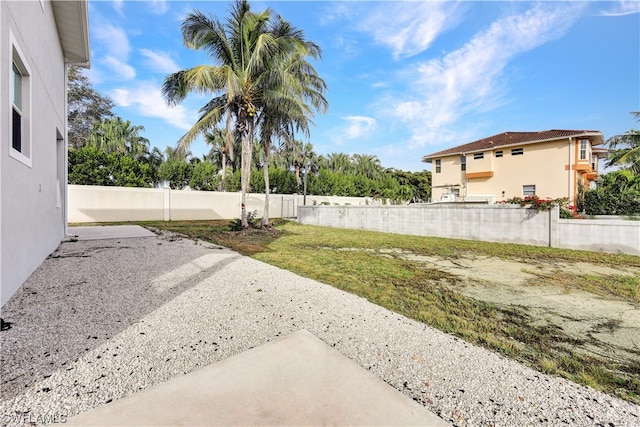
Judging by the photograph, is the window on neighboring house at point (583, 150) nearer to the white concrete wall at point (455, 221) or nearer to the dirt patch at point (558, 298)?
the white concrete wall at point (455, 221)

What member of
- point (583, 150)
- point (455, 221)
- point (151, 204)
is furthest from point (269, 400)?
point (583, 150)

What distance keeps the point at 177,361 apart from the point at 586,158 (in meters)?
24.9

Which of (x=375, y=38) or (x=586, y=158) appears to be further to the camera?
(x=586, y=158)

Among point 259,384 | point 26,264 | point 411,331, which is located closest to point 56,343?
point 259,384

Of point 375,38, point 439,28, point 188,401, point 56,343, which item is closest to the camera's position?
point 188,401

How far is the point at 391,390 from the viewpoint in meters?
1.88

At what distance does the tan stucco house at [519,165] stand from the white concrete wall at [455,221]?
10357 mm

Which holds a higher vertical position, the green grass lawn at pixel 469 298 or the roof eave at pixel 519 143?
the roof eave at pixel 519 143

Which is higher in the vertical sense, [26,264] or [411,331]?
[26,264]

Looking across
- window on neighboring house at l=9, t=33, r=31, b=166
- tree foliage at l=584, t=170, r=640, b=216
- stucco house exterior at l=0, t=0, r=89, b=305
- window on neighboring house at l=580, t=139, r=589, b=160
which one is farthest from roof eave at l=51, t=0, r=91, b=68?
window on neighboring house at l=580, t=139, r=589, b=160

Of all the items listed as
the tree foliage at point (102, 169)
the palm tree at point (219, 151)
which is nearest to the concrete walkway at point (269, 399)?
the tree foliage at point (102, 169)

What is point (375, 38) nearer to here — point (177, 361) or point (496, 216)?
point (496, 216)

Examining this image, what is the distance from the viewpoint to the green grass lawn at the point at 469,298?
2.38 meters

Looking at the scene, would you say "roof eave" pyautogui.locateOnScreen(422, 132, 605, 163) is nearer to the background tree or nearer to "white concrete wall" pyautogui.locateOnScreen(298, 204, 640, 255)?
"white concrete wall" pyautogui.locateOnScreen(298, 204, 640, 255)
